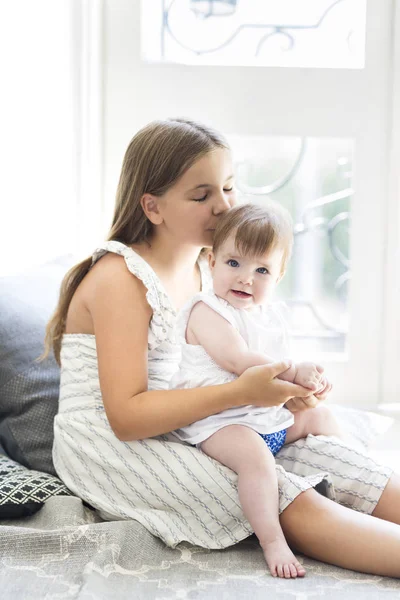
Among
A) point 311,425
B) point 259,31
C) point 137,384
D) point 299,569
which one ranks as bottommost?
point 299,569

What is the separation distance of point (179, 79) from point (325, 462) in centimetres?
106

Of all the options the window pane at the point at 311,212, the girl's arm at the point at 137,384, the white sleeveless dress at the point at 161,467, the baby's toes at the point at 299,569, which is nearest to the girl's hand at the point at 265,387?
the girl's arm at the point at 137,384

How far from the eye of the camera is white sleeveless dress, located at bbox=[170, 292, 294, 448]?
127 cm

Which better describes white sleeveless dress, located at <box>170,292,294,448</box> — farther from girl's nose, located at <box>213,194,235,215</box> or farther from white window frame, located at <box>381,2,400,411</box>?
white window frame, located at <box>381,2,400,411</box>

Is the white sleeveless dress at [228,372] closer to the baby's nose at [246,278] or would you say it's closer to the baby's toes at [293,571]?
the baby's nose at [246,278]

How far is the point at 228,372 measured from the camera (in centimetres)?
130

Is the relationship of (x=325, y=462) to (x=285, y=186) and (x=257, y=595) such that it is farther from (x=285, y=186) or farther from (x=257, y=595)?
(x=285, y=186)

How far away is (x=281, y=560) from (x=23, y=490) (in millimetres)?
440

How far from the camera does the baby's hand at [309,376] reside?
1.23m

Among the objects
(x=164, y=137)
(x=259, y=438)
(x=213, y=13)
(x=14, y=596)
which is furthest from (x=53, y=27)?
(x=14, y=596)

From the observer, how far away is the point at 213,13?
1.94m

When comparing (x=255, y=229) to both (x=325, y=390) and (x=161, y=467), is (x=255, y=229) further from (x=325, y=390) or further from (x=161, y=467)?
(x=161, y=467)

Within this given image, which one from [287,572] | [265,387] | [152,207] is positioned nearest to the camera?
[287,572]

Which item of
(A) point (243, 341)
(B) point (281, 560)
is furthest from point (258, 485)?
(A) point (243, 341)
